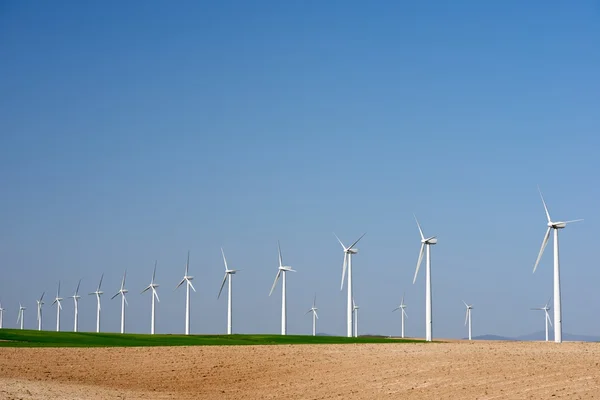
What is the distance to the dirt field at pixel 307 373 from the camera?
3456cm

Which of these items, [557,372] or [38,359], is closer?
[557,372]

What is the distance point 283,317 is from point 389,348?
1344 inches

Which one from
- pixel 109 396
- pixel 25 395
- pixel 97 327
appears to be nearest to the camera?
pixel 25 395

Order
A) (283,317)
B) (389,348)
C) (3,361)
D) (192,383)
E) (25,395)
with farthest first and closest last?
1. (283,317)
2. (389,348)
3. (3,361)
4. (192,383)
5. (25,395)

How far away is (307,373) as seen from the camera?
41.7 meters

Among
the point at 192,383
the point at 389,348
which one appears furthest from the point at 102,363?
the point at 389,348

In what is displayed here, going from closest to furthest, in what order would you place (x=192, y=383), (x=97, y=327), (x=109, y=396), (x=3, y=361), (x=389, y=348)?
(x=109, y=396), (x=192, y=383), (x=3, y=361), (x=389, y=348), (x=97, y=327)

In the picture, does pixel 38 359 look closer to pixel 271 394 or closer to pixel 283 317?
pixel 271 394

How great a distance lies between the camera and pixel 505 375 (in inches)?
1476

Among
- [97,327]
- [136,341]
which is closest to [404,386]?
[136,341]

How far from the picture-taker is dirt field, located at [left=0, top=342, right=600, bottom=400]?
3456 cm

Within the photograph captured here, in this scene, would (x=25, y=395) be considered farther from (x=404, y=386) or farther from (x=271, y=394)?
(x=404, y=386)

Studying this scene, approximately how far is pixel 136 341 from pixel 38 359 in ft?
60.4

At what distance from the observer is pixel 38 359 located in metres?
44.8
